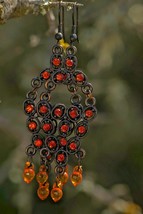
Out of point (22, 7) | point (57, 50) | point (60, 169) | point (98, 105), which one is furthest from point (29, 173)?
point (98, 105)

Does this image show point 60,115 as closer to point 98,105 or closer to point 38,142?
point 38,142

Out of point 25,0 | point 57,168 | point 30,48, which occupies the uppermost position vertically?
point 30,48

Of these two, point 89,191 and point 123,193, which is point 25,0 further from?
point 123,193

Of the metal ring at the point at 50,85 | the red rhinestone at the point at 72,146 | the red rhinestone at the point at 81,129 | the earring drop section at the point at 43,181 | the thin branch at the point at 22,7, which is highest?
the thin branch at the point at 22,7

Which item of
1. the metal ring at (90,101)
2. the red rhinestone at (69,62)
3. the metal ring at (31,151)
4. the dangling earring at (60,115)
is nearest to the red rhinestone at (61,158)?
the dangling earring at (60,115)

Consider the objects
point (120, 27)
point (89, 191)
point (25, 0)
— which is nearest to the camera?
point (25, 0)

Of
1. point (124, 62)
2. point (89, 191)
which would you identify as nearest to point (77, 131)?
point (89, 191)

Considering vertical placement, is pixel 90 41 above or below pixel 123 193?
above

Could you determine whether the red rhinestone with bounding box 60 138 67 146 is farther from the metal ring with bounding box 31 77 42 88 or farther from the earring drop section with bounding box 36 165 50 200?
the metal ring with bounding box 31 77 42 88

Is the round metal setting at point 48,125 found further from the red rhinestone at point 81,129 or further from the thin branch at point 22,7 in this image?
the thin branch at point 22,7
